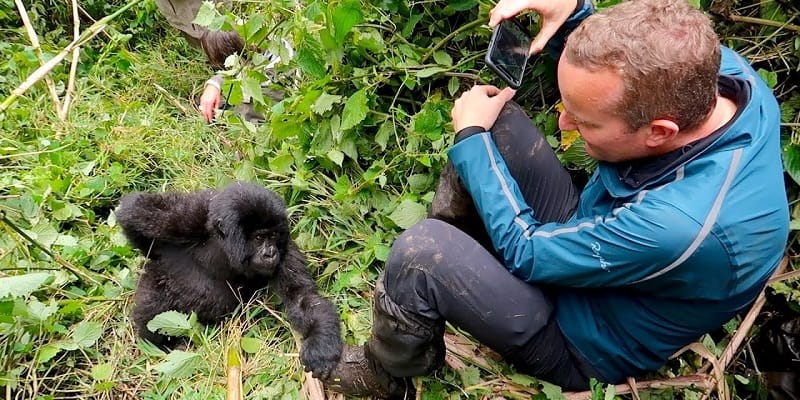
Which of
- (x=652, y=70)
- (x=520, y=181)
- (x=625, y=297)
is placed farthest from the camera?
(x=520, y=181)

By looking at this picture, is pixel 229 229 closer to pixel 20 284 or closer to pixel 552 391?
pixel 20 284

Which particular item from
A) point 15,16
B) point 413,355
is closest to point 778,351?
point 413,355

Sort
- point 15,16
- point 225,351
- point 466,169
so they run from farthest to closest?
point 15,16 → point 225,351 → point 466,169

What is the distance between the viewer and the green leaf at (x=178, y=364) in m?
2.33

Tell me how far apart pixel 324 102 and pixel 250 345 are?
1.09 meters

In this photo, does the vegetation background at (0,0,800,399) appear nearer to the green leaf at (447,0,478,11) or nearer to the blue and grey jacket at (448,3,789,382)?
the green leaf at (447,0,478,11)

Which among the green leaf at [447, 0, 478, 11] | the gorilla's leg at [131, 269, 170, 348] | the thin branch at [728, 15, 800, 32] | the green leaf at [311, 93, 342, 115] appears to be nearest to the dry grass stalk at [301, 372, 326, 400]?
the gorilla's leg at [131, 269, 170, 348]

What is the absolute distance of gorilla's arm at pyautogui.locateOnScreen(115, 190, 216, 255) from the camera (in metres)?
2.65

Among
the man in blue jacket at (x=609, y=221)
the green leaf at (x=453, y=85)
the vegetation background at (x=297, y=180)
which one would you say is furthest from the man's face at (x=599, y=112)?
the green leaf at (x=453, y=85)

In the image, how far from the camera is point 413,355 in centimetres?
202

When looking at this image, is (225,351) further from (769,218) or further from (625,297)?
(769,218)

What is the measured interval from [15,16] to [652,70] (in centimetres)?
522

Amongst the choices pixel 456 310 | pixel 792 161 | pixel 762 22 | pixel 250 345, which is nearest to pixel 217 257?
pixel 250 345

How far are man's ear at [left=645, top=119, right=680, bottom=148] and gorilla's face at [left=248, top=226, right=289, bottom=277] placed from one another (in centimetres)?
153
